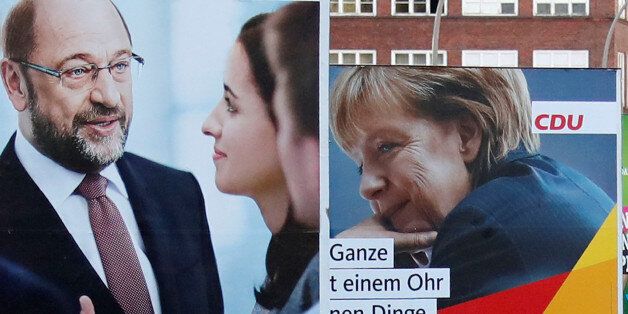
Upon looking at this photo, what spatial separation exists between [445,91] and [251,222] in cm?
143

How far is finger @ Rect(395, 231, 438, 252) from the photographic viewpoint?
703 centimetres

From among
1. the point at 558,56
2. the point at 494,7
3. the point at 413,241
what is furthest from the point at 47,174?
the point at 558,56

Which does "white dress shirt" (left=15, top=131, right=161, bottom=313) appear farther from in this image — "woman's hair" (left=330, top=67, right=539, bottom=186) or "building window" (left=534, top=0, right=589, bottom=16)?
"building window" (left=534, top=0, right=589, bottom=16)

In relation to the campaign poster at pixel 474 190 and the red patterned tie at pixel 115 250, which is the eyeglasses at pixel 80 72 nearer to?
the red patterned tie at pixel 115 250

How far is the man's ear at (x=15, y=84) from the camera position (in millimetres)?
6484

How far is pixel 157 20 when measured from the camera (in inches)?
259

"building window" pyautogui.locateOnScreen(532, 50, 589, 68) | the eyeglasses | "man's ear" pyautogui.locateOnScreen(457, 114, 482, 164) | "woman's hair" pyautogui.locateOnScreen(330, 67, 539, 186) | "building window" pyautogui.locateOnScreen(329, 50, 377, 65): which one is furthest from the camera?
"building window" pyautogui.locateOnScreen(532, 50, 589, 68)

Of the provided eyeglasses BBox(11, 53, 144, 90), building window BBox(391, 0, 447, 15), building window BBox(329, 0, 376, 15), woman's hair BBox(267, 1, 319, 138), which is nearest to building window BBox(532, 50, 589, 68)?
building window BBox(391, 0, 447, 15)

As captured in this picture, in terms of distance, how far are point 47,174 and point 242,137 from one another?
3.62ft

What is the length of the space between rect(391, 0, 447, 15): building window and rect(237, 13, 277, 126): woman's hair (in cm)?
3274

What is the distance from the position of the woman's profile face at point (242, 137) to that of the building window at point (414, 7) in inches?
1291

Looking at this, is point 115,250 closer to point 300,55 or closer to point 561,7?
point 300,55

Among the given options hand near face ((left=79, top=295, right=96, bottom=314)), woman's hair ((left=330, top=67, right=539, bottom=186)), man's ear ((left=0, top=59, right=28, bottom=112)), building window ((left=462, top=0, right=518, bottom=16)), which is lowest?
hand near face ((left=79, top=295, right=96, bottom=314))

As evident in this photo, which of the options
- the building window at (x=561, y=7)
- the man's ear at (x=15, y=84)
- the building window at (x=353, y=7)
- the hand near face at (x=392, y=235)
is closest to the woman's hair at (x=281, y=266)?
the hand near face at (x=392, y=235)
